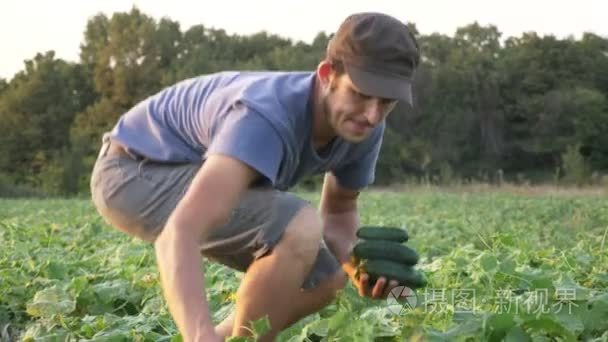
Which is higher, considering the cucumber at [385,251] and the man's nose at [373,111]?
the man's nose at [373,111]

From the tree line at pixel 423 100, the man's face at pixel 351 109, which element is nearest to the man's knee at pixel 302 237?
the man's face at pixel 351 109

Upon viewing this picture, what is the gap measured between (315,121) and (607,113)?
1782 inches

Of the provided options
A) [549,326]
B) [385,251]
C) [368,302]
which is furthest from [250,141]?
[368,302]

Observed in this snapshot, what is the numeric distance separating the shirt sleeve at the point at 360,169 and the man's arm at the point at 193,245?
92cm

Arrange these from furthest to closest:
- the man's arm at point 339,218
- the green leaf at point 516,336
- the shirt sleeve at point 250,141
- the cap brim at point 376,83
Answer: the man's arm at point 339,218 → the green leaf at point 516,336 → the cap brim at point 376,83 → the shirt sleeve at point 250,141

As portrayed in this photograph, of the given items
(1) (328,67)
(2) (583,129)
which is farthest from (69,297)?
(2) (583,129)

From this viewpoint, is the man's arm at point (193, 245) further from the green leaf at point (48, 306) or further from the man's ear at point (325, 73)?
the green leaf at point (48, 306)

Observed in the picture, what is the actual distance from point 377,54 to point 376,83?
0.09 meters

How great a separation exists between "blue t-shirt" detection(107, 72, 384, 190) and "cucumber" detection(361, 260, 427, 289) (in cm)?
38

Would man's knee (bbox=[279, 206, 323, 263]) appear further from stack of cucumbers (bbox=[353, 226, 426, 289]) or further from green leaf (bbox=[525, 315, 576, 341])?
green leaf (bbox=[525, 315, 576, 341])

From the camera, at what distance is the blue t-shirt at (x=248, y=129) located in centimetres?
261

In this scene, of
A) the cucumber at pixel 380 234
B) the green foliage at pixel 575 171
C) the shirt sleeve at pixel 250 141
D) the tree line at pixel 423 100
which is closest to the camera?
the shirt sleeve at pixel 250 141

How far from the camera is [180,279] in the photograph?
2.42m

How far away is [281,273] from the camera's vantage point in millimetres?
2785
